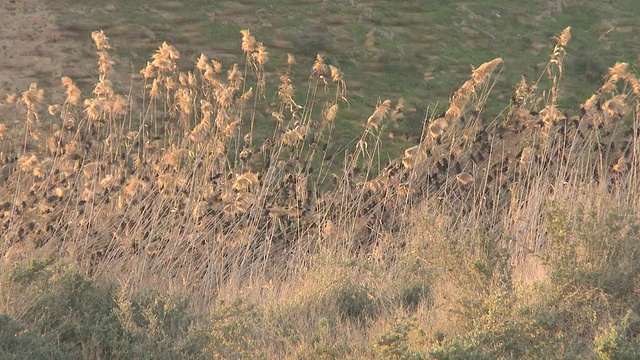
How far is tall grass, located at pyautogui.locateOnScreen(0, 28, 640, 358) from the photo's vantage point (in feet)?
13.1

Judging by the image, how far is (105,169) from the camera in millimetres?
6266

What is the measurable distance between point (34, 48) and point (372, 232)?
13021 mm

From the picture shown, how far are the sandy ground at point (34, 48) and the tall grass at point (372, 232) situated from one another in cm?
962

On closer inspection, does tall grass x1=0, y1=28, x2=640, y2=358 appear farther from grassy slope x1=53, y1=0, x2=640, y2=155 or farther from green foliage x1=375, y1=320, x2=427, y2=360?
grassy slope x1=53, y1=0, x2=640, y2=155

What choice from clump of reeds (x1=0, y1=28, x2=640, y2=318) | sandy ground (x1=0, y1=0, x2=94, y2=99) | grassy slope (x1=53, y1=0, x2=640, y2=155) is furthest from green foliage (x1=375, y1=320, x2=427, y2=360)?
grassy slope (x1=53, y1=0, x2=640, y2=155)

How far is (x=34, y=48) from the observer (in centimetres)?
1745

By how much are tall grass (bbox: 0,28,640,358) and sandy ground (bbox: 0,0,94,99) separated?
9.62 m

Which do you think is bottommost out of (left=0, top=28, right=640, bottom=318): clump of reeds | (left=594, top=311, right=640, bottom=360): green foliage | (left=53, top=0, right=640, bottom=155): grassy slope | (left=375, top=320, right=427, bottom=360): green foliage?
(left=53, top=0, right=640, bottom=155): grassy slope

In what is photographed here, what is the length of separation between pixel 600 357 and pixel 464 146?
2.97 m

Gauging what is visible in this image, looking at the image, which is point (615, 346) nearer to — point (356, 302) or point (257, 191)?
point (356, 302)

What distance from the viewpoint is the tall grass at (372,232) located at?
157 inches

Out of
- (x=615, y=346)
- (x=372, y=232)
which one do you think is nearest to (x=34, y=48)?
(x=372, y=232)

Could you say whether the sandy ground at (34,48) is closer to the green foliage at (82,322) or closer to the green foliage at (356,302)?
the green foliage at (82,322)

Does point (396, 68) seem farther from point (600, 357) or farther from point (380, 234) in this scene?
point (600, 357)
